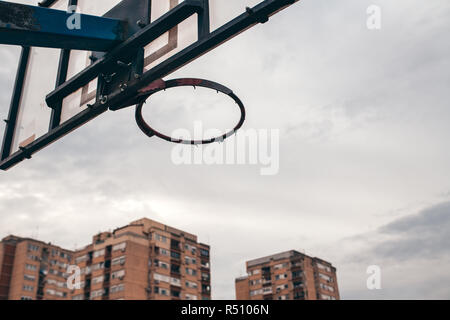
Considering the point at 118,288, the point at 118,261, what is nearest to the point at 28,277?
the point at 118,261

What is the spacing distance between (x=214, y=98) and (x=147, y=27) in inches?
61.8

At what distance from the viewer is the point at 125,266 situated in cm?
4297

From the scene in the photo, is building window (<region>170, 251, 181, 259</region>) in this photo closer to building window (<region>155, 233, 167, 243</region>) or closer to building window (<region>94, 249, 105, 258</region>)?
building window (<region>155, 233, 167, 243</region>)

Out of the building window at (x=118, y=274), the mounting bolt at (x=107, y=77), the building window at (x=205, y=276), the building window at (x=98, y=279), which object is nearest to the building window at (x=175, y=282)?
the building window at (x=205, y=276)

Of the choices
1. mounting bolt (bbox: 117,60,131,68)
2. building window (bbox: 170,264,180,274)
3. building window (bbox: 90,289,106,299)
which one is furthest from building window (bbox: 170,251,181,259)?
mounting bolt (bbox: 117,60,131,68)

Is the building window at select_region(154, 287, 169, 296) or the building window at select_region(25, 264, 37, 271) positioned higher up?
the building window at select_region(25, 264, 37, 271)

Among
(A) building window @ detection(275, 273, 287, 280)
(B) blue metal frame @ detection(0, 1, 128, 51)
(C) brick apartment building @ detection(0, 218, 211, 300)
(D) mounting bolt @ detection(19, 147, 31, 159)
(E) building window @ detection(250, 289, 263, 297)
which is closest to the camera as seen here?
(B) blue metal frame @ detection(0, 1, 128, 51)

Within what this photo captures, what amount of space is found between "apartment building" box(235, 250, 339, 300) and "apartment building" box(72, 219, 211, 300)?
49.8ft

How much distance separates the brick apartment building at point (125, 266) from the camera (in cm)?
4356

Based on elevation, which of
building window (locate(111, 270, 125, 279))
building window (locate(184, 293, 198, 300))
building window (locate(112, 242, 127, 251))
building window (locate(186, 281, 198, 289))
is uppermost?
building window (locate(112, 242, 127, 251))

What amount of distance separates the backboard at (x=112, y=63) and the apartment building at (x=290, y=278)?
5744 centimetres

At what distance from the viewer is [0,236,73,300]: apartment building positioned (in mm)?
53625
